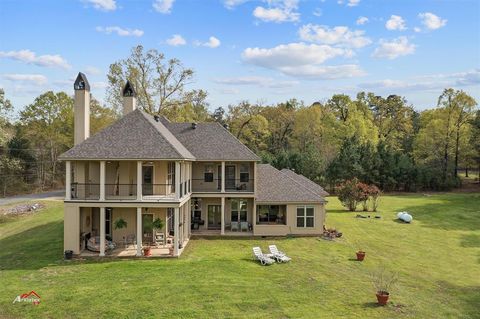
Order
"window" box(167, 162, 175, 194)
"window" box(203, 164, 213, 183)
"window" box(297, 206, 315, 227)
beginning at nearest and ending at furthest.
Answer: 1. "window" box(167, 162, 175, 194)
2. "window" box(297, 206, 315, 227)
3. "window" box(203, 164, 213, 183)

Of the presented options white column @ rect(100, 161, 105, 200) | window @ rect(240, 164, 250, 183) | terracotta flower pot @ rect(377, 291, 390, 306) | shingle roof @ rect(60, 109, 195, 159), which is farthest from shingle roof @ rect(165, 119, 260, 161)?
terracotta flower pot @ rect(377, 291, 390, 306)

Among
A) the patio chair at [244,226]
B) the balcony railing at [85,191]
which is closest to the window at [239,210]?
the patio chair at [244,226]

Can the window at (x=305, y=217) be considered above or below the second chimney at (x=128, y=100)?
below

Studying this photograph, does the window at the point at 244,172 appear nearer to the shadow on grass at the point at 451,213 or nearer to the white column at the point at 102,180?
the white column at the point at 102,180

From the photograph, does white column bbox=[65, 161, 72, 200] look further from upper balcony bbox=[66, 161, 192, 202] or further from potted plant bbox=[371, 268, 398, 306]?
potted plant bbox=[371, 268, 398, 306]

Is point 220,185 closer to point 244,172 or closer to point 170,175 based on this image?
point 244,172

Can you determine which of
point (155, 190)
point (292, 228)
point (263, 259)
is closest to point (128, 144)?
point (155, 190)

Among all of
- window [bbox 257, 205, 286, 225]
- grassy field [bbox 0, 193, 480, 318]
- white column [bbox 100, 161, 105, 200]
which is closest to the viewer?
grassy field [bbox 0, 193, 480, 318]
